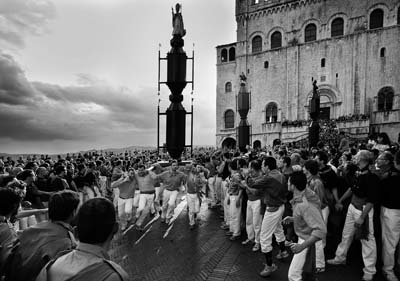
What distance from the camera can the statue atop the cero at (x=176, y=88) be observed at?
16.1 ft

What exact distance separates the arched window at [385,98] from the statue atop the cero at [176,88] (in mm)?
30327

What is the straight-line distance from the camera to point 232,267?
16.6 feet

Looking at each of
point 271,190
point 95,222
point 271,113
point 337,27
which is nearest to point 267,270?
point 271,190

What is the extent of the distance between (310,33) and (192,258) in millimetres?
33688

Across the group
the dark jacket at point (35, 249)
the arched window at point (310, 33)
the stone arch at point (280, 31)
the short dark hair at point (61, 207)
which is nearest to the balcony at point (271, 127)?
the stone arch at point (280, 31)

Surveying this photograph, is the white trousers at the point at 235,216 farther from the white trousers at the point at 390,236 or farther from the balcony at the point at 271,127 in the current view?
the balcony at the point at 271,127

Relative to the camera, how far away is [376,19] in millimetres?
28641

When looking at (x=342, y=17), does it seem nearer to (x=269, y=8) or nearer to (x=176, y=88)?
(x=269, y=8)

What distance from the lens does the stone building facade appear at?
2778cm

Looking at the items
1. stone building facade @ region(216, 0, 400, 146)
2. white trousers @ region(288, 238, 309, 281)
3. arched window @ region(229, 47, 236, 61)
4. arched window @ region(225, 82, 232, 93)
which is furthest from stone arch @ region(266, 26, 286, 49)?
white trousers @ region(288, 238, 309, 281)

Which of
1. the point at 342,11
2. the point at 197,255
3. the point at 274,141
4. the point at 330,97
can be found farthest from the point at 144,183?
the point at 342,11

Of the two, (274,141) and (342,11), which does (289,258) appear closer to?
(274,141)

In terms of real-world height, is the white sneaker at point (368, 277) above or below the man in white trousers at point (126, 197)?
below

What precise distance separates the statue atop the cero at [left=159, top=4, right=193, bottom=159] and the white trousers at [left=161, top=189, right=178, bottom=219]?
352 centimetres
